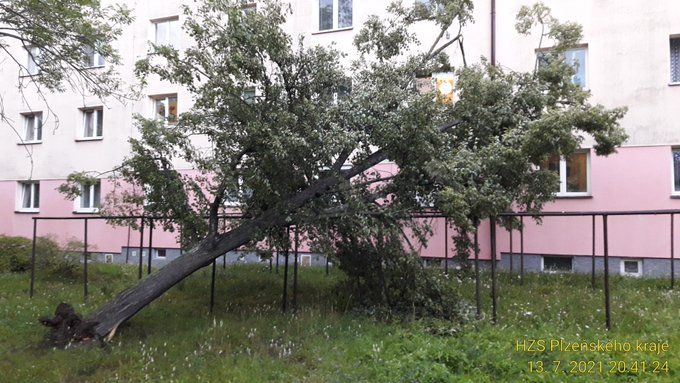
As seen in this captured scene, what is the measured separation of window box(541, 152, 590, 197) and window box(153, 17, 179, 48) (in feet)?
38.5

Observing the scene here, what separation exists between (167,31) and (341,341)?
13509 millimetres

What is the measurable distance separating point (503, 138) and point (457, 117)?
1035 mm

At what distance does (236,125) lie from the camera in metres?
6.44

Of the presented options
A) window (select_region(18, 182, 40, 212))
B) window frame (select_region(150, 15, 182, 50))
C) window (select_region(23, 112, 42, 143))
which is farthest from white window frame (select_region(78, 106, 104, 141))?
window frame (select_region(150, 15, 182, 50))

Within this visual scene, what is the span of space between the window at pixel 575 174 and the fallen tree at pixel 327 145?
442 cm

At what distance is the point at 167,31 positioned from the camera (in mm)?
16047

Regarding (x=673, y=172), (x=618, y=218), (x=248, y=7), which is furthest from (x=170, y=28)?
(x=673, y=172)

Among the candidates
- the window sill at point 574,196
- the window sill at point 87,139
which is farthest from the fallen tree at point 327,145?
the window sill at point 87,139

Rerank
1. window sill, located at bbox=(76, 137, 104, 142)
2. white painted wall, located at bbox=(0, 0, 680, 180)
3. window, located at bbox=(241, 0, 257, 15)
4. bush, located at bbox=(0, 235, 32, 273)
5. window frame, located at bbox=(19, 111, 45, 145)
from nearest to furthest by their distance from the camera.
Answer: window, located at bbox=(241, 0, 257, 15)
white painted wall, located at bbox=(0, 0, 680, 180)
bush, located at bbox=(0, 235, 32, 273)
window sill, located at bbox=(76, 137, 104, 142)
window frame, located at bbox=(19, 111, 45, 145)

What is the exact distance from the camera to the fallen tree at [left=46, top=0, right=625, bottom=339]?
5926 mm

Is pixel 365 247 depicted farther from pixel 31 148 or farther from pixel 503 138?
pixel 31 148

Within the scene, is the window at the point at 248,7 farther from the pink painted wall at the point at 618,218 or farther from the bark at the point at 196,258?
the pink painted wall at the point at 618,218

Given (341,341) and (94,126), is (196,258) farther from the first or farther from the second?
(94,126)

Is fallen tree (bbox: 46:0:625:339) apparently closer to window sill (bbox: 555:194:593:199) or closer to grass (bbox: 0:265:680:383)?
grass (bbox: 0:265:680:383)
